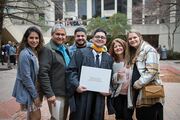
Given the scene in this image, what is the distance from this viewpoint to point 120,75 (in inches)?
211

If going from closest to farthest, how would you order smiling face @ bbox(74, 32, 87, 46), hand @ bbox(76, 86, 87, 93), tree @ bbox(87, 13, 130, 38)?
hand @ bbox(76, 86, 87, 93)
smiling face @ bbox(74, 32, 87, 46)
tree @ bbox(87, 13, 130, 38)

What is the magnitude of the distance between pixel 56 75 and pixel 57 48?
0.40m

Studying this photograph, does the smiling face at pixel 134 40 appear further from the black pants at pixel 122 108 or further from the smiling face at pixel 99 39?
the black pants at pixel 122 108

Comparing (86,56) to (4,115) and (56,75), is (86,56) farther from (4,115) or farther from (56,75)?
(4,115)

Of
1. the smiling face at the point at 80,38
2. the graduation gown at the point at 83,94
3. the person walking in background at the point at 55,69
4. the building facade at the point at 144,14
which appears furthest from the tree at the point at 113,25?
the graduation gown at the point at 83,94

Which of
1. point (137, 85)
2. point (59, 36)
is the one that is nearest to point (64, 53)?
point (59, 36)

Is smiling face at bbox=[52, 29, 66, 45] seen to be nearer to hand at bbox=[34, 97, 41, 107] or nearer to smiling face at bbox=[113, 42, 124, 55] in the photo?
smiling face at bbox=[113, 42, 124, 55]

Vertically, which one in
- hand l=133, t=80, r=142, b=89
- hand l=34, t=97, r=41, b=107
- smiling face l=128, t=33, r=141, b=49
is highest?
smiling face l=128, t=33, r=141, b=49

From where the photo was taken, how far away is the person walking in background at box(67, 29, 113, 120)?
5.08 metres

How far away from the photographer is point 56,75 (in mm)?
5207

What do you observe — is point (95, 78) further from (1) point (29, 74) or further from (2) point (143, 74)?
(1) point (29, 74)

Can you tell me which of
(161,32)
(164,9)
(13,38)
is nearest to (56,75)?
(164,9)

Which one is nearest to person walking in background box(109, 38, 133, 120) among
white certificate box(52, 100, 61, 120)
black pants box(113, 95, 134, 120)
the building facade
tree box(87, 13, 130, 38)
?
black pants box(113, 95, 134, 120)

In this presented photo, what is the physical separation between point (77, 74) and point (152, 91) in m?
1.03
